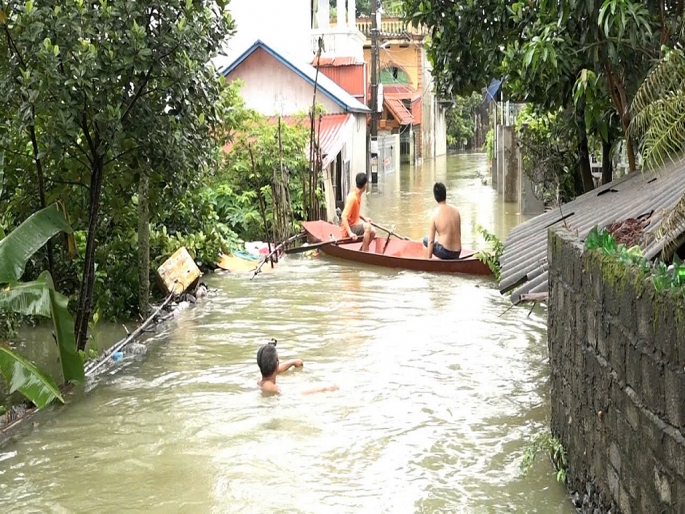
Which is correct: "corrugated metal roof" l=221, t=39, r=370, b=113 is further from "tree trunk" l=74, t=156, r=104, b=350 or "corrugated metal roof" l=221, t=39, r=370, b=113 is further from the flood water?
"tree trunk" l=74, t=156, r=104, b=350

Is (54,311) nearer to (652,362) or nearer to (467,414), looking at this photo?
(467,414)

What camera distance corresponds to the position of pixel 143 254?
1129 cm

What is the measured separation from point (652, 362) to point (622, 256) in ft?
2.46

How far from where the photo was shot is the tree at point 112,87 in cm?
789

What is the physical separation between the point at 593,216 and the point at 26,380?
4.70 metres

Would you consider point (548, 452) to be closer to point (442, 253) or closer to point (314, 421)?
point (314, 421)

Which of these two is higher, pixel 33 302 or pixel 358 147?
pixel 358 147

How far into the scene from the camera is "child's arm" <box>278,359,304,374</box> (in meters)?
9.56

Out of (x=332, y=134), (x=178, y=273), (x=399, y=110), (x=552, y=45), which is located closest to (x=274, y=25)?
(x=332, y=134)

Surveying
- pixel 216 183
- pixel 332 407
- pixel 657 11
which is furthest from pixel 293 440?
pixel 216 183

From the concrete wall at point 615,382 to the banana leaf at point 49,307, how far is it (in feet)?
13.5

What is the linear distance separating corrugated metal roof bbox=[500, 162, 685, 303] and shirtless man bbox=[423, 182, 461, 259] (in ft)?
17.8

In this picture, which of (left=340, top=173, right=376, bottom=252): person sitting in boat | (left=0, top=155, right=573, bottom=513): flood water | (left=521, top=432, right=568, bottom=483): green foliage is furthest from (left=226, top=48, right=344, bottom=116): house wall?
(left=521, top=432, right=568, bottom=483): green foliage

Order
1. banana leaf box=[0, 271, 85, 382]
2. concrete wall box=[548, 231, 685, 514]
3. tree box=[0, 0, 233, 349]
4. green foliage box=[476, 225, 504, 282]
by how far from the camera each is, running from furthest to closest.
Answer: green foliage box=[476, 225, 504, 282] → tree box=[0, 0, 233, 349] → banana leaf box=[0, 271, 85, 382] → concrete wall box=[548, 231, 685, 514]
